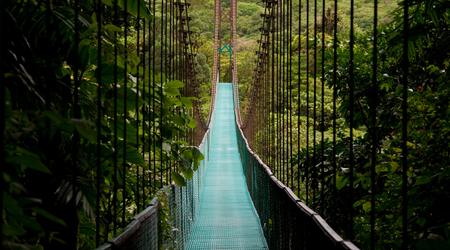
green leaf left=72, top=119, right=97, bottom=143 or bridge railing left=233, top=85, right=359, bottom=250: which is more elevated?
green leaf left=72, top=119, right=97, bottom=143

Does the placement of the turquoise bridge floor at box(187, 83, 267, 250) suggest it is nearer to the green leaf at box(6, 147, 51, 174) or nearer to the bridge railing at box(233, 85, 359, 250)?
the bridge railing at box(233, 85, 359, 250)

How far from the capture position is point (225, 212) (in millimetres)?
6812

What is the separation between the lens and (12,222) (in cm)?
86

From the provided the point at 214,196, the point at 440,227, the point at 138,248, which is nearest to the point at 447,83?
the point at 440,227

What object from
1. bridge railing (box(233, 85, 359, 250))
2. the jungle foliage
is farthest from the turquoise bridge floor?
the jungle foliage

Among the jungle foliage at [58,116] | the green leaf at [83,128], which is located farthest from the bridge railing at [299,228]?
the green leaf at [83,128]

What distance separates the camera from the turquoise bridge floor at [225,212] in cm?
513

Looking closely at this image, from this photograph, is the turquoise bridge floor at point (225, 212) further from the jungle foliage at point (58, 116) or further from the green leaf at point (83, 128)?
the green leaf at point (83, 128)

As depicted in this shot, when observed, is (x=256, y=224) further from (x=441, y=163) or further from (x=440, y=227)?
(x=440, y=227)

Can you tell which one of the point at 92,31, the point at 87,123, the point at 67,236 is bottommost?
the point at 67,236

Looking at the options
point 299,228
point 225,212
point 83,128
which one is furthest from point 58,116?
point 225,212

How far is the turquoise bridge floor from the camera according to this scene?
5.13 m

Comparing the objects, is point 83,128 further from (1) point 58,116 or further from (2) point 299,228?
(2) point 299,228

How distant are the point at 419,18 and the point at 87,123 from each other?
142 cm
